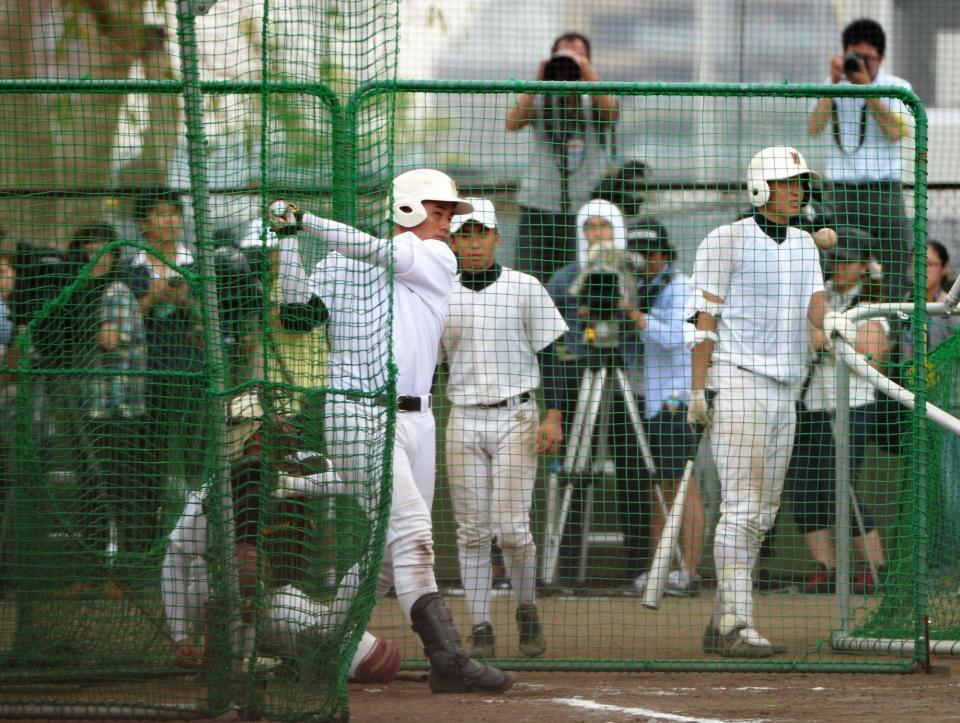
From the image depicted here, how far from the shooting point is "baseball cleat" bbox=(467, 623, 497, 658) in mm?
7305

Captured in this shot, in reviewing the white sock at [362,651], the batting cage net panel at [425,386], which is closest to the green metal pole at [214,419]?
the batting cage net panel at [425,386]

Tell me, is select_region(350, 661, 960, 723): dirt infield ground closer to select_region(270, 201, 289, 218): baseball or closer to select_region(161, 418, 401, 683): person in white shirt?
select_region(161, 418, 401, 683): person in white shirt

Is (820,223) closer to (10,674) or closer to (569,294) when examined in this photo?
(569,294)

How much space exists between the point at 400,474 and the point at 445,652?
0.77 metres

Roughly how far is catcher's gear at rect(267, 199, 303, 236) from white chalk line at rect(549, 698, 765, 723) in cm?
230

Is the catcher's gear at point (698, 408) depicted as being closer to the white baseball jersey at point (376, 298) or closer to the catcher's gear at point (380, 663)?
the white baseball jersey at point (376, 298)

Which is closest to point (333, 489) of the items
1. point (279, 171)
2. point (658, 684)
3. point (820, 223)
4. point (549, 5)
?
point (279, 171)

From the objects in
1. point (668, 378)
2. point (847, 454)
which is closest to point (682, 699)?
point (847, 454)

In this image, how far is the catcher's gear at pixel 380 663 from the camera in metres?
6.32

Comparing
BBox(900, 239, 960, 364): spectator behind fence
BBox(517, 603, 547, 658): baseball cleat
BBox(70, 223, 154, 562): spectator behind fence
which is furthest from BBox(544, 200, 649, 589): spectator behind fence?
BBox(70, 223, 154, 562): spectator behind fence

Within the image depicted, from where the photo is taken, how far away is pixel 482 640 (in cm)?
732

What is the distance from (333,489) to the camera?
18.1 feet

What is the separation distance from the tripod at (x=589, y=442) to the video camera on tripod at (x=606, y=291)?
114 millimetres

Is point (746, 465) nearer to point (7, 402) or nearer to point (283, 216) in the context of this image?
point (283, 216)
